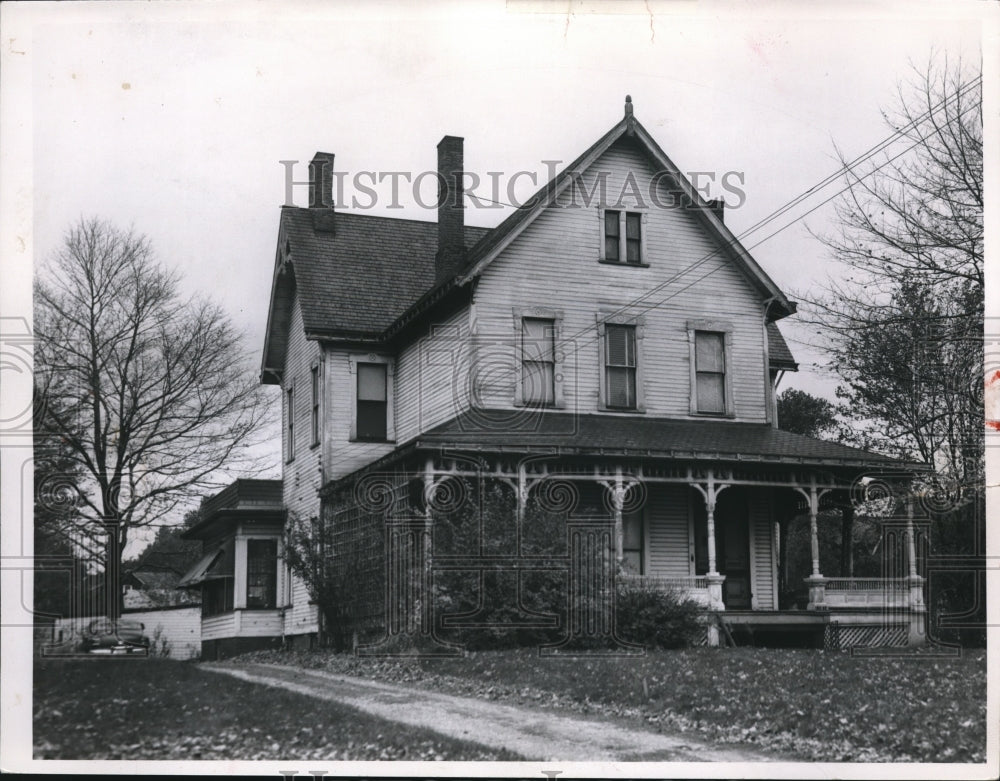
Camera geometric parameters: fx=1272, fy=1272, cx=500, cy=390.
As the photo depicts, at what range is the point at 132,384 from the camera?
1081 inches

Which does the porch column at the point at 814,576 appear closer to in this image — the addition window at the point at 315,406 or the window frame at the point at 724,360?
the window frame at the point at 724,360

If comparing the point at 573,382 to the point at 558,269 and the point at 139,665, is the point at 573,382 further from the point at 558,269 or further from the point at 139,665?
the point at 139,665

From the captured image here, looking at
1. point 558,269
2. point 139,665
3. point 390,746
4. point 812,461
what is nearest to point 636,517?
point 812,461

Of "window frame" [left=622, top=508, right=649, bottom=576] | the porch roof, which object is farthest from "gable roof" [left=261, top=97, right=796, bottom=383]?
"window frame" [left=622, top=508, right=649, bottom=576]

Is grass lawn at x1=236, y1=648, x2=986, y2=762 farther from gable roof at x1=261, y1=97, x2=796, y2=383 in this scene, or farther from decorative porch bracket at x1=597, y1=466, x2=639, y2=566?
gable roof at x1=261, y1=97, x2=796, y2=383

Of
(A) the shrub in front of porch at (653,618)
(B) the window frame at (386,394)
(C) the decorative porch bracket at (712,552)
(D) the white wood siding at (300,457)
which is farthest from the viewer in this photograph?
(D) the white wood siding at (300,457)

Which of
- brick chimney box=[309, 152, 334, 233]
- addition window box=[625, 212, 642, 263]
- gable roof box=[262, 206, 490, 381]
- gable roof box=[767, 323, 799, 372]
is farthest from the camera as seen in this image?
brick chimney box=[309, 152, 334, 233]

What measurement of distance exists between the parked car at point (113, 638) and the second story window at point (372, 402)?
609cm

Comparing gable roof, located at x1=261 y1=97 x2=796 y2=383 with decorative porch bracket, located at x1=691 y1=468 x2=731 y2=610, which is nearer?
decorative porch bracket, located at x1=691 y1=468 x2=731 y2=610

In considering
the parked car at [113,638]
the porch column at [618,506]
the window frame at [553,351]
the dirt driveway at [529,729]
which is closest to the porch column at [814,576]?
the porch column at [618,506]

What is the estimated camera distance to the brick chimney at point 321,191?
1147 inches

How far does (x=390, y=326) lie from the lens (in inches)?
1051

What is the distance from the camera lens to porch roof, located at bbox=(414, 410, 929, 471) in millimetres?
21484

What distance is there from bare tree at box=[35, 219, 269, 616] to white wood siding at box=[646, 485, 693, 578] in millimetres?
10756
